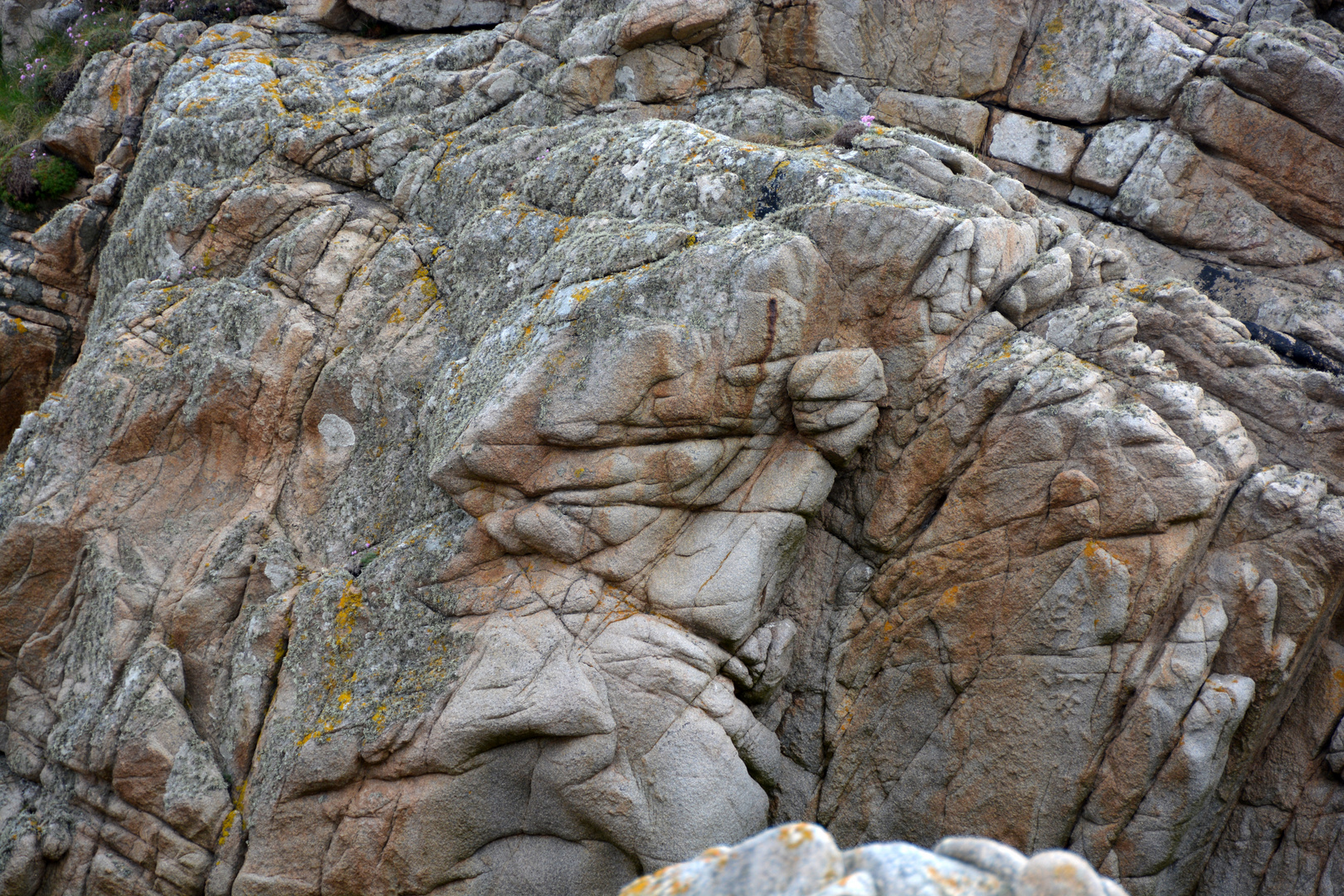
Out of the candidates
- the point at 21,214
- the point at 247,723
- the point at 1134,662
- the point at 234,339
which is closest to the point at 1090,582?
the point at 1134,662

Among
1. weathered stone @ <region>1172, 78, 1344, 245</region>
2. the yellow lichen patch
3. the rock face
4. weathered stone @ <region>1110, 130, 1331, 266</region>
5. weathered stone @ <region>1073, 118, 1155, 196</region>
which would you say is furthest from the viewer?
weathered stone @ <region>1073, 118, 1155, 196</region>

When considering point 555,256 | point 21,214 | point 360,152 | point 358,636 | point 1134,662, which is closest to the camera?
point 1134,662

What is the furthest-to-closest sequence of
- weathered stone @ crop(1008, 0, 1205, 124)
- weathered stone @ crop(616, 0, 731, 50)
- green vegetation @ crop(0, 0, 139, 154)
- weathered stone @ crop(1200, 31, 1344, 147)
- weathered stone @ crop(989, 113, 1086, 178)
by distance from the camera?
green vegetation @ crop(0, 0, 139, 154) < weathered stone @ crop(616, 0, 731, 50) < weathered stone @ crop(989, 113, 1086, 178) < weathered stone @ crop(1008, 0, 1205, 124) < weathered stone @ crop(1200, 31, 1344, 147)

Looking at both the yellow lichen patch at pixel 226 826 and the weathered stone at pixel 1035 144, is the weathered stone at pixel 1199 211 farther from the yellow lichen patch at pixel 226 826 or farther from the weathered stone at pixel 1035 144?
the yellow lichen patch at pixel 226 826

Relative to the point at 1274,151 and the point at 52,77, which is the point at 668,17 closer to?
the point at 1274,151

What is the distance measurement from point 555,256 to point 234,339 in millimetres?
5163

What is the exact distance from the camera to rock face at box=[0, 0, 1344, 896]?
10453 mm

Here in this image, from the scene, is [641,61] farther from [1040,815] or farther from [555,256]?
[1040,815]

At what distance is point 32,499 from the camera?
13.3 meters

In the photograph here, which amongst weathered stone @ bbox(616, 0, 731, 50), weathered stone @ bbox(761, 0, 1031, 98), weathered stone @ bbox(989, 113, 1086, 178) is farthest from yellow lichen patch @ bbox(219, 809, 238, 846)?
weathered stone @ bbox(989, 113, 1086, 178)

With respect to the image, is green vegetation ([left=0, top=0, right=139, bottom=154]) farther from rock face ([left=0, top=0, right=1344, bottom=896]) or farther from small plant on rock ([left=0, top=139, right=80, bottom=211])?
rock face ([left=0, top=0, right=1344, bottom=896])

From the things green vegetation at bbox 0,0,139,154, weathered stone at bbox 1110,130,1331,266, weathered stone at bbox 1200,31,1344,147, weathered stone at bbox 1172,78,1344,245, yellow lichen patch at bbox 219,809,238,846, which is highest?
weathered stone at bbox 1200,31,1344,147

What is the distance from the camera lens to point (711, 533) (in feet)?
36.7

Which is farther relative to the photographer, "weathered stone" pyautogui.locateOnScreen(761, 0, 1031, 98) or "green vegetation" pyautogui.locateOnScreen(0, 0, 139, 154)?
"green vegetation" pyautogui.locateOnScreen(0, 0, 139, 154)
